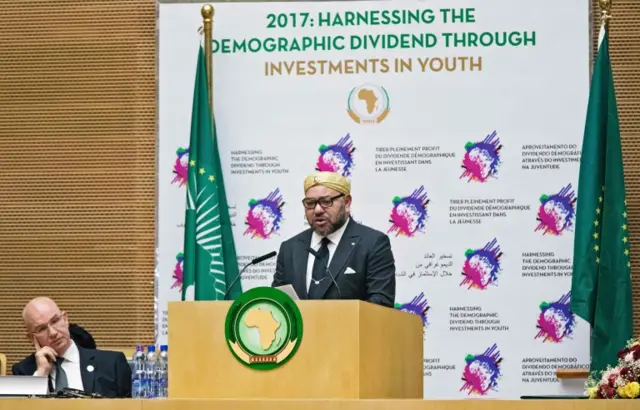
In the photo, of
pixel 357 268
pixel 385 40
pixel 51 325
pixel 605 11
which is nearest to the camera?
pixel 357 268

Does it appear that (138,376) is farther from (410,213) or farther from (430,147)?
(430,147)

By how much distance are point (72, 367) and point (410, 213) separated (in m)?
2.71

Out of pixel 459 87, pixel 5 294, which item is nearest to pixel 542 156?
pixel 459 87

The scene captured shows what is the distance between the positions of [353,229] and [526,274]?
2259mm

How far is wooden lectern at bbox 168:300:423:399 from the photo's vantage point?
17.0ft

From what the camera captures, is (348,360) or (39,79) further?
(39,79)

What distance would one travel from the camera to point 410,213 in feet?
29.0

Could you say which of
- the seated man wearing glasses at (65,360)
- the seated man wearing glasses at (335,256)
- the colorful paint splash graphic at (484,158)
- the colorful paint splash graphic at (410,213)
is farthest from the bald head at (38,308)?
the colorful paint splash graphic at (484,158)

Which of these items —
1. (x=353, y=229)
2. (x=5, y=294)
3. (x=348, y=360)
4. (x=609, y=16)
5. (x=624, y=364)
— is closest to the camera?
(x=348, y=360)

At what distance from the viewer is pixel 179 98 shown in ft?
29.7

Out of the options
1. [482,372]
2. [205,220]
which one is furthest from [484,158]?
[205,220]

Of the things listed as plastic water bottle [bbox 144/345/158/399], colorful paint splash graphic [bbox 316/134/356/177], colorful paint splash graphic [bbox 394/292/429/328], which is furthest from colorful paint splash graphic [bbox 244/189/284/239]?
plastic water bottle [bbox 144/345/158/399]

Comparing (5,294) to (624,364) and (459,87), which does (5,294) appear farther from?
(624,364)

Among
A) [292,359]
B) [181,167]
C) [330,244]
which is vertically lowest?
[292,359]
